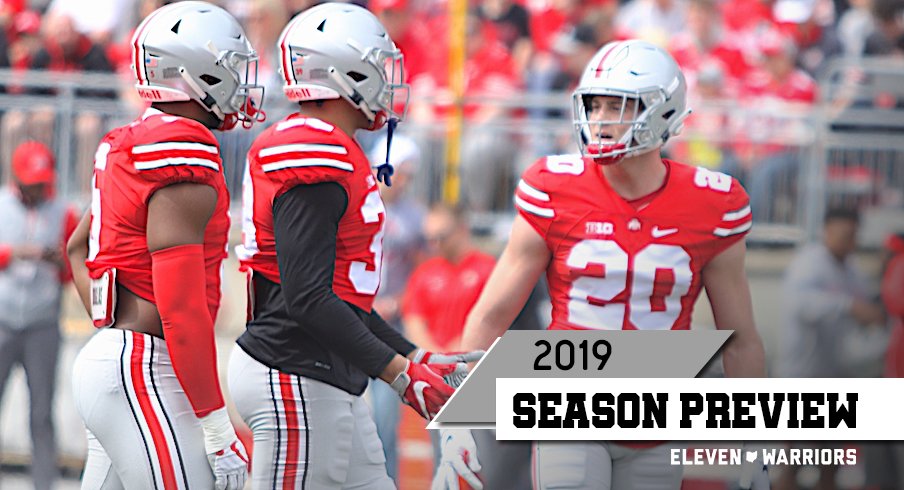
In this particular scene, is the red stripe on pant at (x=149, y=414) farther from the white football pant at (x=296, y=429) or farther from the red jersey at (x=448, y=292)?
the red jersey at (x=448, y=292)

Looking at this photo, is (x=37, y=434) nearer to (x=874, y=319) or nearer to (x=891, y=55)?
(x=874, y=319)

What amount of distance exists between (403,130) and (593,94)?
4918 millimetres

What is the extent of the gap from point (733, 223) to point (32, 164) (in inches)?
189

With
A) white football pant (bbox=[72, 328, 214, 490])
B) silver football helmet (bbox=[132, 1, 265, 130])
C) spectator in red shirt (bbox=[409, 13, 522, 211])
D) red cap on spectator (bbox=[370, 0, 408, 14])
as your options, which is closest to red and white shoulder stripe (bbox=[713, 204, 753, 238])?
silver football helmet (bbox=[132, 1, 265, 130])

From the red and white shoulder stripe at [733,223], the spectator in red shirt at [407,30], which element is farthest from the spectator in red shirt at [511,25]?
the red and white shoulder stripe at [733,223]

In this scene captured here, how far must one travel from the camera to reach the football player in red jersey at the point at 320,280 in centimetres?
368

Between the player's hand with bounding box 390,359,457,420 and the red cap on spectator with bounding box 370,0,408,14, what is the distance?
5958mm

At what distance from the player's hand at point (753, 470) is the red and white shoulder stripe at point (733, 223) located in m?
0.63

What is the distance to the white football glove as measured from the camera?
365 cm

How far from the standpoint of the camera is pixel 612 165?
4234 mm

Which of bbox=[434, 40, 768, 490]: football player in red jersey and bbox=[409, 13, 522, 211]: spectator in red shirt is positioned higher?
bbox=[434, 40, 768, 490]: football player in red jersey

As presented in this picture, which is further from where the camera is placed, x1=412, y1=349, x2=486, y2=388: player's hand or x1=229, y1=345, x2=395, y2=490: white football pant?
x1=412, y1=349, x2=486, y2=388: player's hand

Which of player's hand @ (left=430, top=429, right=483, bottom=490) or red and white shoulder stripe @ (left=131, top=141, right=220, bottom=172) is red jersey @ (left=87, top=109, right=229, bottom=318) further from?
player's hand @ (left=430, top=429, right=483, bottom=490)

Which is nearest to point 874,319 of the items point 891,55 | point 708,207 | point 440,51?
point 891,55
